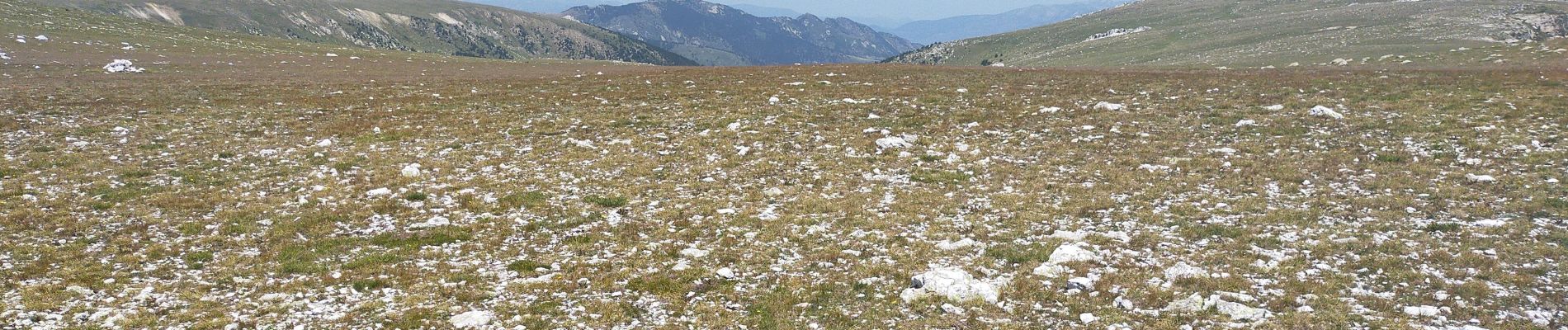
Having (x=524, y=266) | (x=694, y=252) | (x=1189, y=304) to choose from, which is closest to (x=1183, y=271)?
(x=1189, y=304)

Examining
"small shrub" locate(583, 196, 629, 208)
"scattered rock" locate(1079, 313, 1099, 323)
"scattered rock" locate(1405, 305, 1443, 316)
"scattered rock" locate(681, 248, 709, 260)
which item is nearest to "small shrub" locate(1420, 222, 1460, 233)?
"scattered rock" locate(1405, 305, 1443, 316)

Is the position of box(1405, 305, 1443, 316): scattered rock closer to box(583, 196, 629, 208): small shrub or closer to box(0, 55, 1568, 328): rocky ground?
box(0, 55, 1568, 328): rocky ground

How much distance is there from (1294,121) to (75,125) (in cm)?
4271

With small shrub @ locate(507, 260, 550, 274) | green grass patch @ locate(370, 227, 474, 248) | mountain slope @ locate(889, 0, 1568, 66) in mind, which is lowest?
mountain slope @ locate(889, 0, 1568, 66)

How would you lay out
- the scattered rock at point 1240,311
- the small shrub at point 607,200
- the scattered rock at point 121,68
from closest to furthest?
the scattered rock at point 1240,311 → the small shrub at point 607,200 → the scattered rock at point 121,68

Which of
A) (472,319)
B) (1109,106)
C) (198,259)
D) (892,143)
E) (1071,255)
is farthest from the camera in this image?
(1109,106)

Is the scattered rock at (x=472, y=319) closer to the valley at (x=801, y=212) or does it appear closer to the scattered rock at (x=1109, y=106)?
the valley at (x=801, y=212)

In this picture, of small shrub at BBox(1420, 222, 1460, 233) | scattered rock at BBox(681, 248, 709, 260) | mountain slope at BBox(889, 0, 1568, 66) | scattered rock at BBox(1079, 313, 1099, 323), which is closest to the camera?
scattered rock at BBox(1079, 313, 1099, 323)

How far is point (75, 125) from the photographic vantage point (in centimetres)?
2548

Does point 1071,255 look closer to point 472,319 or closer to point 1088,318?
point 1088,318

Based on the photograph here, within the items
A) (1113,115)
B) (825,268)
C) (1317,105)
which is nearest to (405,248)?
(825,268)

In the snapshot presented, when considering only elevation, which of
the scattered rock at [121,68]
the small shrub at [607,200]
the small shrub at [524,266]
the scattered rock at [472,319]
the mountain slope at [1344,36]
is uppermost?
the scattered rock at [121,68]

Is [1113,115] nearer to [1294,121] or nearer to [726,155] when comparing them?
[1294,121]

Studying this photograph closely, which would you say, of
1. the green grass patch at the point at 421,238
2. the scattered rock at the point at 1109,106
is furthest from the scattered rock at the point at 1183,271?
the scattered rock at the point at 1109,106
